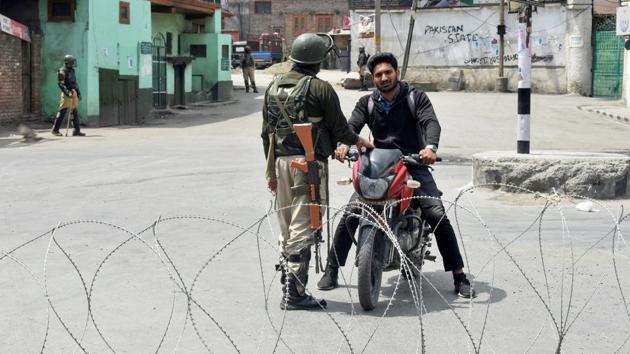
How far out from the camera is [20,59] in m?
21.2

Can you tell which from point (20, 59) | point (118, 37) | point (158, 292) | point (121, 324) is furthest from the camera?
point (118, 37)

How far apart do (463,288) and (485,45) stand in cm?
3131

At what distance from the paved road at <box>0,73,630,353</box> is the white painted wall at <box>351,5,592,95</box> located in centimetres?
2210

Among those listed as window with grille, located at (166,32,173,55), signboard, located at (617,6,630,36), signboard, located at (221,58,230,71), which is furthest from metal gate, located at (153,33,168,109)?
signboard, located at (617,6,630,36)

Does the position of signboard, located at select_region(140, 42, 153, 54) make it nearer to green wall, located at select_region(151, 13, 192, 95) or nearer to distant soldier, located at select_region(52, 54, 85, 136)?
green wall, located at select_region(151, 13, 192, 95)

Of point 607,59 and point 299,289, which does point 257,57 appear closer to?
point 607,59

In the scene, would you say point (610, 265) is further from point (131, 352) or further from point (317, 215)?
point (131, 352)

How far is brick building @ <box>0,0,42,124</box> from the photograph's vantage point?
20469 mm

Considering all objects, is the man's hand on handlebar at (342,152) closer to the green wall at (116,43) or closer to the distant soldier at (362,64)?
the green wall at (116,43)

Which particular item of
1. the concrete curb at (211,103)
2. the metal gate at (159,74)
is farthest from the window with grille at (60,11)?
the concrete curb at (211,103)

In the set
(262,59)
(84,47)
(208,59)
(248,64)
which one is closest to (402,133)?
(84,47)

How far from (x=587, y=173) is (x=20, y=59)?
14959 mm

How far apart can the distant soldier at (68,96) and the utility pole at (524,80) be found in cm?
1094

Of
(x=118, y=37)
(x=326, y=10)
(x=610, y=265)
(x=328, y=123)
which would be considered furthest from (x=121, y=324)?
(x=326, y=10)
